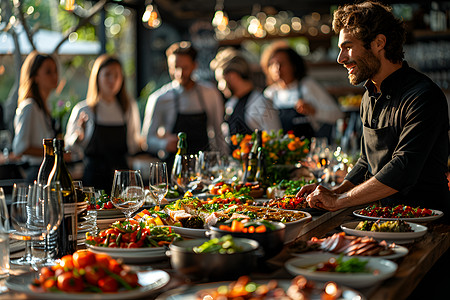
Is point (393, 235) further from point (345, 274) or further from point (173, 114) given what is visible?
point (173, 114)

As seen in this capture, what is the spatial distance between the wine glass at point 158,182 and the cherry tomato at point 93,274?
3.51 ft

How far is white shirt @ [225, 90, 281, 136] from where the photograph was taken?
16.2 ft

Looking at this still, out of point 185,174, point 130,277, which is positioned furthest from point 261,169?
point 130,277

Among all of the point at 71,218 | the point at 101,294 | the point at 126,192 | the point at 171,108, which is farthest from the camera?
the point at 171,108

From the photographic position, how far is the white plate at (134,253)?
1.63 metres

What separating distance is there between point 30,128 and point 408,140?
2901mm

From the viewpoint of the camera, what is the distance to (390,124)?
2.73m

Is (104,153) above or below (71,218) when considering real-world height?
below

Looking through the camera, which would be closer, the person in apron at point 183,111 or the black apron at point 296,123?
the person in apron at point 183,111

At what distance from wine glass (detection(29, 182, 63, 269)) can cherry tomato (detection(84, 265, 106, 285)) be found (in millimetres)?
323

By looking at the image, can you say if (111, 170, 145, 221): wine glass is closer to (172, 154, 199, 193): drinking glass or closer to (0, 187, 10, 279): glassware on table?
(0, 187, 10, 279): glassware on table

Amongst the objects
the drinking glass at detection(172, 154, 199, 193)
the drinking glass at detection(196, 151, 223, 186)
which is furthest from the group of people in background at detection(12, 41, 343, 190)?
the drinking glass at detection(172, 154, 199, 193)

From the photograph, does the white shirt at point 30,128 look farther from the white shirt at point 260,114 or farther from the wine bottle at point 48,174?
the wine bottle at point 48,174

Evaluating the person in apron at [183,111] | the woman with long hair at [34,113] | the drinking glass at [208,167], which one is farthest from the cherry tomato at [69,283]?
the person in apron at [183,111]
